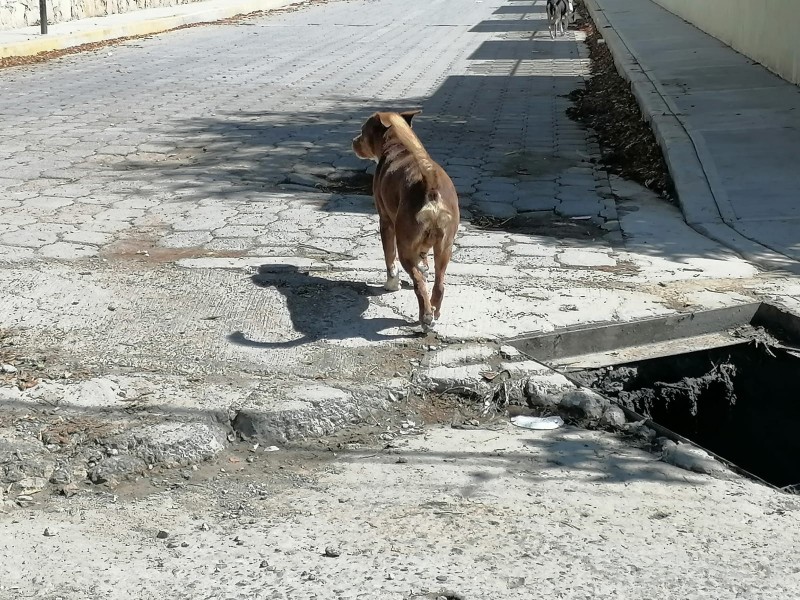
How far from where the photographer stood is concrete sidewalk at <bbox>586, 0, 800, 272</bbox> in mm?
6805

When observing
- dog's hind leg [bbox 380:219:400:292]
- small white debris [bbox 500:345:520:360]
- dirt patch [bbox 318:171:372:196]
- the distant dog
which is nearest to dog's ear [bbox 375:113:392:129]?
dog's hind leg [bbox 380:219:400:292]

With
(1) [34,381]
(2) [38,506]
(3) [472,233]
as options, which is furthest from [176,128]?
(2) [38,506]

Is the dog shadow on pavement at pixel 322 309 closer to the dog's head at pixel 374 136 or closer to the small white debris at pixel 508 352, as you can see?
the small white debris at pixel 508 352

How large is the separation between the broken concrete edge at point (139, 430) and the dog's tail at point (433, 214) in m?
0.73

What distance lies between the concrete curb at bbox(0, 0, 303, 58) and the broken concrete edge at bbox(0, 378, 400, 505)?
14201mm

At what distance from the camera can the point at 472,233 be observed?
678 centimetres

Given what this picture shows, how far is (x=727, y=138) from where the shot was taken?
9.09 metres

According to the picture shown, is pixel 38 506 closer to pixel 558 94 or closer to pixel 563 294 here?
pixel 563 294

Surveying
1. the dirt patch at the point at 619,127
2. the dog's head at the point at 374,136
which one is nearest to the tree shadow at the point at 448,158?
the dirt patch at the point at 619,127

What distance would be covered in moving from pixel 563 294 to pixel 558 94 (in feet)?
28.2

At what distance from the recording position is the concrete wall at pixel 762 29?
12070mm

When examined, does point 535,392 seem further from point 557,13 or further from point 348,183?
point 557,13

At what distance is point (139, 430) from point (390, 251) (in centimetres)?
188

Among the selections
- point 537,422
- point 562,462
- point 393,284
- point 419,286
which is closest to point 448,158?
point 393,284
